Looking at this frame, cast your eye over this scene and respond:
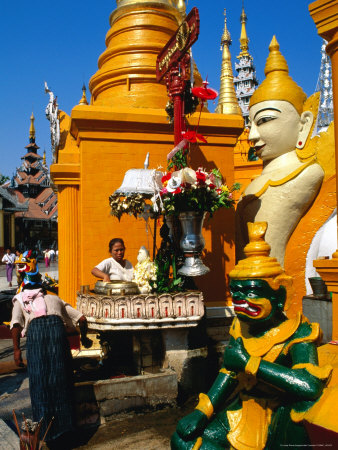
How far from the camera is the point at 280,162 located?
7332mm

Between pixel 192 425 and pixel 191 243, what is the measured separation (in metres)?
2.64

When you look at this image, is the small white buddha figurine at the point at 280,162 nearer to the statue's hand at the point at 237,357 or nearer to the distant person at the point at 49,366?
the distant person at the point at 49,366

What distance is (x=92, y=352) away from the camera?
668 cm

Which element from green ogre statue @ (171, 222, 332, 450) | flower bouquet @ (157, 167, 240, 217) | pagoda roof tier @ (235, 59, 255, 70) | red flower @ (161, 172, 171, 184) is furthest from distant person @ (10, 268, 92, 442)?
pagoda roof tier @ (235, 59, 255, 70)

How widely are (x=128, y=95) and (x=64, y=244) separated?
2.88 m

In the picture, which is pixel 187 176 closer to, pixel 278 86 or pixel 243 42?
pixel 278 86

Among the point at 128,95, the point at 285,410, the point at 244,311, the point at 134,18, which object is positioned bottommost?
the point at 285,410

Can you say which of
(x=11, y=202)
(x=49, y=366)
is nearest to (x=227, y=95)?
(x=49, y=366)

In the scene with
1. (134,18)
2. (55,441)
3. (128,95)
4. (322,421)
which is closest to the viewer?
(322,421)

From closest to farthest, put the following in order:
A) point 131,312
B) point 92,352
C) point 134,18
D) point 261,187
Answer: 1. point 131,312
2. point 92,352
3. point 261,187
4. point 134,18

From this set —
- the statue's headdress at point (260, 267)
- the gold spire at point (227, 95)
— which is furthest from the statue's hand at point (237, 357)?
the gold spire at point (227, 95)

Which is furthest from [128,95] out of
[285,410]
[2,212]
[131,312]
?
[2,212]

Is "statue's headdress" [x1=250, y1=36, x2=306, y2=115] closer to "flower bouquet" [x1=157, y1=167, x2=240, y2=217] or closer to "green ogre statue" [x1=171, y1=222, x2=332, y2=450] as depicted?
"flower bouquet" [x1=157, y1=167, x2=240, y2=217]

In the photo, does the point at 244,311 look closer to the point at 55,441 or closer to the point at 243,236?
the point at 55,441
